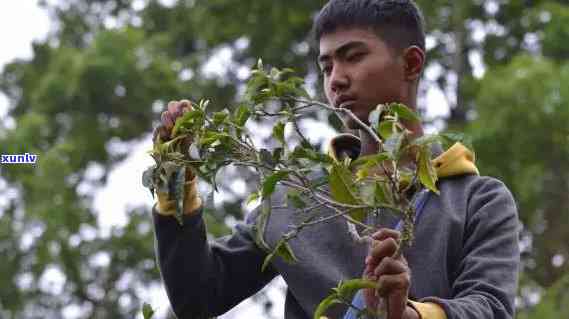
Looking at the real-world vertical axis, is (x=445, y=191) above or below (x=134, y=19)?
below

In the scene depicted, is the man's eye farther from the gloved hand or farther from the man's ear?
the gloved hand

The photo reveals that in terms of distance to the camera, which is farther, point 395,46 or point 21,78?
point 21,78

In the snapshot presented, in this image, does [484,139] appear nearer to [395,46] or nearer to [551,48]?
[551,48]

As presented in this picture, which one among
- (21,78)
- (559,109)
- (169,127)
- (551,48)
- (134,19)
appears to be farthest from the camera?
(134,19)

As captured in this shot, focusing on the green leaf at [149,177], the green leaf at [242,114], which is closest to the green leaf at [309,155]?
the green leaf at [242,114]

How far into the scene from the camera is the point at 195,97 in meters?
11.5

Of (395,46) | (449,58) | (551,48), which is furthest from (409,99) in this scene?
(449,58)

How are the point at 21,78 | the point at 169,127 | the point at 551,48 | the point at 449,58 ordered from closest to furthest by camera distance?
1. the point at 169,127
2. the point at 551,48
3. the point at 449,58
4. the point at 21,78

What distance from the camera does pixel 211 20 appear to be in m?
11.7

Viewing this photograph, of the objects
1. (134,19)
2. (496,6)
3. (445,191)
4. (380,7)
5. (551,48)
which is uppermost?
(134,19)

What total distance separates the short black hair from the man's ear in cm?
2

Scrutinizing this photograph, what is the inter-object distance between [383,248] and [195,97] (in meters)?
9.30

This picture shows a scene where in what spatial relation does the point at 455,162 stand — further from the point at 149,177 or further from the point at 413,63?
the point at 149,177

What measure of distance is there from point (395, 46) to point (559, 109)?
579cm
